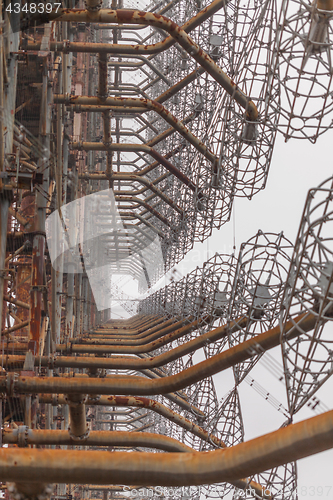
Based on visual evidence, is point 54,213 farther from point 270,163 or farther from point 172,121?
point 270,163

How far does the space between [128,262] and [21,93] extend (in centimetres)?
2220

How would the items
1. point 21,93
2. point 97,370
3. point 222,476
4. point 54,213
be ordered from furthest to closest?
point 54,213 → point 21,93 → point 97,370 → point 222,476

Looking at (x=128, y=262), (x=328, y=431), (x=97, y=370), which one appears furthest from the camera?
(x=128, y=262)

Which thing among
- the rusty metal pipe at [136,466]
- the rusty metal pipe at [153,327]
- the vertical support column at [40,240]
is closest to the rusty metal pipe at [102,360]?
the vertical support column at [40,240]

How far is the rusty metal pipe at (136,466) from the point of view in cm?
399

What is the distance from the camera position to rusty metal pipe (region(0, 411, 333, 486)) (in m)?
3.99

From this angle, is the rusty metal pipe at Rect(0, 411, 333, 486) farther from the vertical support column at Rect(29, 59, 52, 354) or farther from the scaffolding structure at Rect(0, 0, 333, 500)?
the vertical support column at Rect(29, 59, 52, 354)

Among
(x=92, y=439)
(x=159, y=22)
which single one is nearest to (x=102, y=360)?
(x=92, y=439)

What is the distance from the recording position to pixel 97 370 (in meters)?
9.78

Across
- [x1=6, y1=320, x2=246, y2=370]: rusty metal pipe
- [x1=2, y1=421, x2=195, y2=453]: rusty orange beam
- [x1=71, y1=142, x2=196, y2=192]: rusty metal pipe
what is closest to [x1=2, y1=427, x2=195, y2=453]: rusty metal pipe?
[x1=2, y1=421, x2=195, y2=453]: rusty orange beam

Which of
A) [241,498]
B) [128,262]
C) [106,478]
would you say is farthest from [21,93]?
[128,262]

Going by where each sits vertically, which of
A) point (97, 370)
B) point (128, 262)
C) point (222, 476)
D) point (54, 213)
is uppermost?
point (128, 262)

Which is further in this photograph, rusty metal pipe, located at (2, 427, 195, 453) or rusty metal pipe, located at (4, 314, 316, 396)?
rusty metal pipe, located at (2, 427, 195, 453)

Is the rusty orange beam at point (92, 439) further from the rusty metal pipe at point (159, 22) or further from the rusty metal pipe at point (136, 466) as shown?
the rusty metal pipe at point (159, 22)
